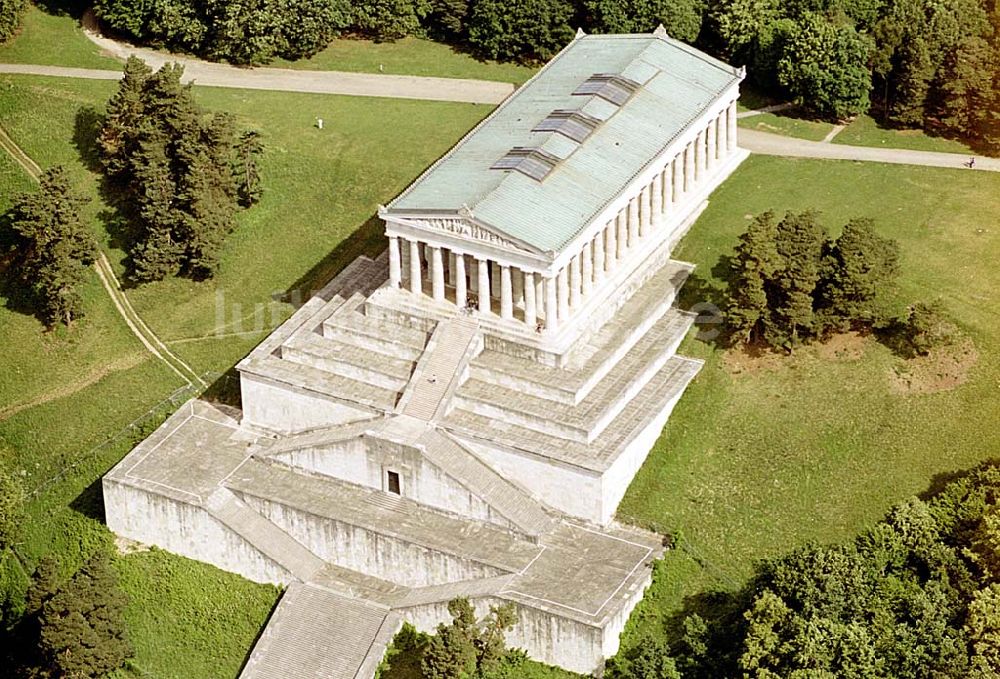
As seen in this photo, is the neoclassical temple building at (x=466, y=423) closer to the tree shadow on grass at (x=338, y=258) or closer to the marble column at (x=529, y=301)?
the marble column at (x=529, y=301)

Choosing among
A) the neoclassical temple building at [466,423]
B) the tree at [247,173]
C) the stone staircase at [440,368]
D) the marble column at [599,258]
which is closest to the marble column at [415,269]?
the neoclassical temple building at [466,423]

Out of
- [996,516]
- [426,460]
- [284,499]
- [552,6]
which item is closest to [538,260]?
[426,460]

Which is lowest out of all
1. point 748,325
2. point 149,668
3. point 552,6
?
point 149,668

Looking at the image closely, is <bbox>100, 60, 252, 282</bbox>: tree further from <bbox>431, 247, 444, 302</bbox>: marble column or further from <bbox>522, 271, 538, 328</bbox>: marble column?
<bbox>522, 271, 538, 328</bbox>: marble column

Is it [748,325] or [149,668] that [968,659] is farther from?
[149,668]

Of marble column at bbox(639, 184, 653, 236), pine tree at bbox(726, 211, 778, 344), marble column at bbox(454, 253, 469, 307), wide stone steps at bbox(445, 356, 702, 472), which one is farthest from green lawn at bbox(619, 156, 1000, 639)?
marble column at bbox(454, 253, 469, 307)

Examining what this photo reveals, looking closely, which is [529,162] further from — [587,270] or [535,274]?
[535,274]

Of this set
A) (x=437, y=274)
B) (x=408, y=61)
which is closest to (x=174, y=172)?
(x=437, y=274)
